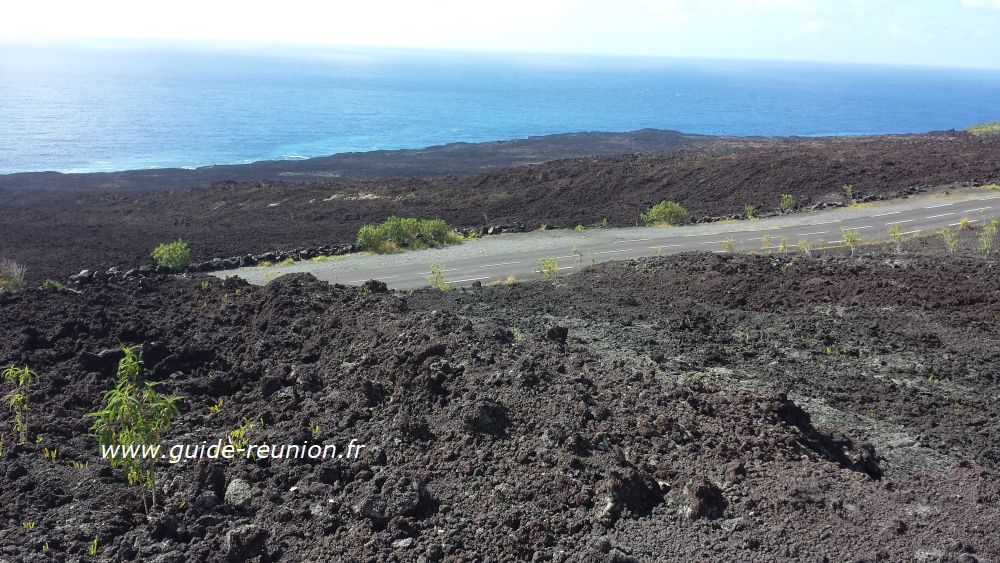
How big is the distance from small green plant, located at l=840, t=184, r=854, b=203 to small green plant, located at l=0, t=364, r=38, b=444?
3497 cm

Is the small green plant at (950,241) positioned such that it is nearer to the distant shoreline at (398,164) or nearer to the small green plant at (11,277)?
the small green plant at (11,277)

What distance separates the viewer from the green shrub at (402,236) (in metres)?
28.9

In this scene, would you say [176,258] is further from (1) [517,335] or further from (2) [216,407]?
(1) [517,335]

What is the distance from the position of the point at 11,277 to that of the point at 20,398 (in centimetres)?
1587

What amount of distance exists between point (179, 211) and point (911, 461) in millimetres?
43041

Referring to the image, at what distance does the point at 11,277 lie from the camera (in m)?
24.3

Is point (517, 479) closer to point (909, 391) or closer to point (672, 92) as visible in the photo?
point (909, 391)

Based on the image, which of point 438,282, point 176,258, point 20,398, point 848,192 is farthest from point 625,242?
point 20,398

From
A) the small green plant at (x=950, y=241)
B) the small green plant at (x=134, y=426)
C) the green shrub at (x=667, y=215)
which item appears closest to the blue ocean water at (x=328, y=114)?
the green shrub at (x=667, y=215)

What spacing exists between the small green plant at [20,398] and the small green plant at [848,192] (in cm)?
3497

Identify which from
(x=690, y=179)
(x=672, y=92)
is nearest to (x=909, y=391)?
(x=690, y=179)

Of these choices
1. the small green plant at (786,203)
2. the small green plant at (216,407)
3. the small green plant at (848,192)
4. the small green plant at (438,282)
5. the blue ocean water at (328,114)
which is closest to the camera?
the small green plant at (216,407)

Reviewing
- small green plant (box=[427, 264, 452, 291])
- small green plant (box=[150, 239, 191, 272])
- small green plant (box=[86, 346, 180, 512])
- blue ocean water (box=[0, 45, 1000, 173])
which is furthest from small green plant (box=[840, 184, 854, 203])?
blue ocean water (box=[0, 45, 1000, 173])

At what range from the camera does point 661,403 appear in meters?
10.4
